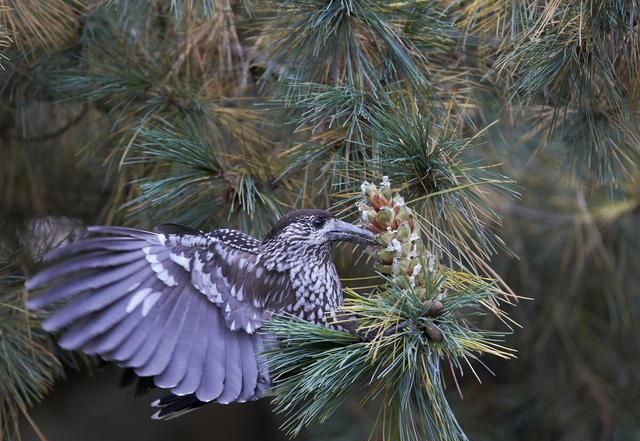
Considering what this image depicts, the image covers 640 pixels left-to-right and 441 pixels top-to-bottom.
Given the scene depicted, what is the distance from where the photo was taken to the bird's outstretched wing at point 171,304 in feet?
5.14

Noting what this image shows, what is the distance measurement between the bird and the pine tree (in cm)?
10

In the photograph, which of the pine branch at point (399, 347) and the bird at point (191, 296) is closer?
the pine branch at point (399, 347)

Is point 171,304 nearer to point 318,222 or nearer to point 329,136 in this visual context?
point 318,222

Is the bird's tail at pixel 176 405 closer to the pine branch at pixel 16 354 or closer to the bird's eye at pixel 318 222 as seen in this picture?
the pine branch at pixel 16 354

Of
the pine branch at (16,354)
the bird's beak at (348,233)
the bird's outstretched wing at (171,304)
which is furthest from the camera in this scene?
the pine branch at (16,354)

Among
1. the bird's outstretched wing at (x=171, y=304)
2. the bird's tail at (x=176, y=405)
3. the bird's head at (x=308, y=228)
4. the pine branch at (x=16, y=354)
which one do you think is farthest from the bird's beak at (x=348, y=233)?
the pine branch at (x=16, y=354)

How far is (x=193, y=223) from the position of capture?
2.00m

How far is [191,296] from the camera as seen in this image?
174 cm

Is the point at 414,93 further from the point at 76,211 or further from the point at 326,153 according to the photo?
the point at 76,211

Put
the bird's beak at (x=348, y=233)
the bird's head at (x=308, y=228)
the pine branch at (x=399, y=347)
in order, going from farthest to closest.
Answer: the bird's head at (x=308, y=228)
the bird's beak at (x=348, y=233)
the pine branch at (x=399, y=347)

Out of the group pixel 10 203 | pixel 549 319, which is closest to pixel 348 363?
pixel 10 203

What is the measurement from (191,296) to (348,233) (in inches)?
12.8

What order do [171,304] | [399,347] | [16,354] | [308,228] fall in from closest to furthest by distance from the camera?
[399,347]
[171,304]
[308,228]
[16,354]

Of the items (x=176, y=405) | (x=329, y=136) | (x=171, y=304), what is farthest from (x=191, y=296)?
(x=329, y=136)
